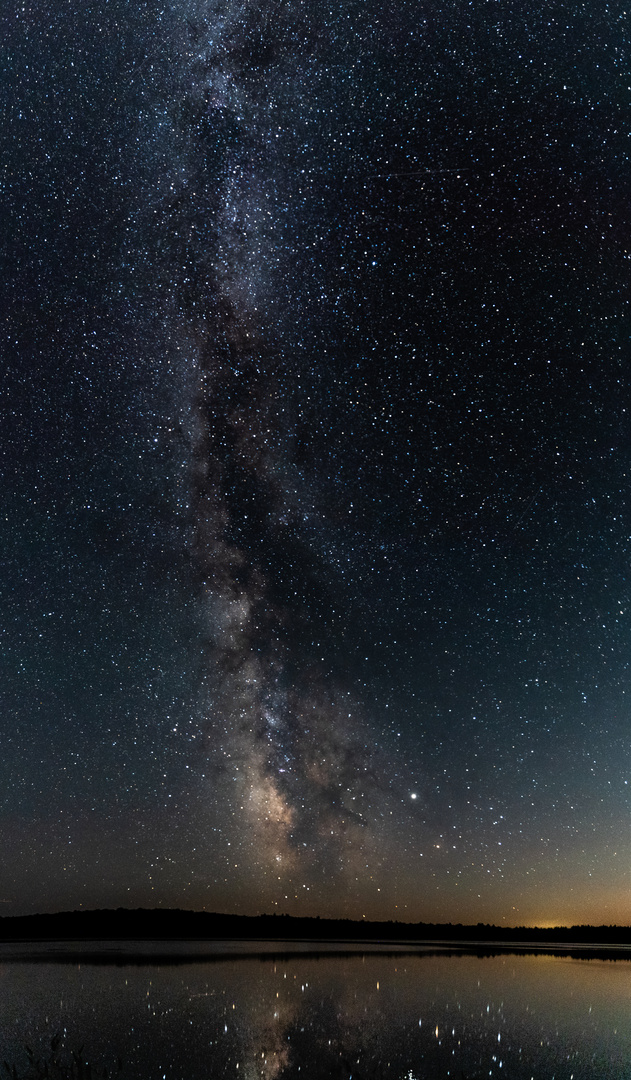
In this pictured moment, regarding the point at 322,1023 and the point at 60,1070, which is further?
the point at 322,1023

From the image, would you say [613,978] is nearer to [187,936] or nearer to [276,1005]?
[276,1005]

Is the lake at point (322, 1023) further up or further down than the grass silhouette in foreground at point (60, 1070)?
further down

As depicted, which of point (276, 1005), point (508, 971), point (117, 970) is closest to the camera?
point (276, 1005)

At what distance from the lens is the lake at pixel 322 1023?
1661 cm

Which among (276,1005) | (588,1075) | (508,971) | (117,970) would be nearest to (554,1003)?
(276,1005)

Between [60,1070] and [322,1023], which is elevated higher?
[60,1070]

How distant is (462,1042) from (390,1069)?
4502 mm

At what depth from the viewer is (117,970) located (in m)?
42.4

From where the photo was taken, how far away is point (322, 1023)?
22.5 m

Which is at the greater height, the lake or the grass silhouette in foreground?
the grass silhouette in foreground

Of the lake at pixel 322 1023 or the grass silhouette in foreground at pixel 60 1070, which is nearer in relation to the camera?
the grass silhouette in foreground at pixel 60 1070

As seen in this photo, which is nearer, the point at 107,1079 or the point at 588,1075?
the point at 107,1079

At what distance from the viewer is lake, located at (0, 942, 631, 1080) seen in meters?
16.6

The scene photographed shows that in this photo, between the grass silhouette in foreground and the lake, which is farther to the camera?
the lake
